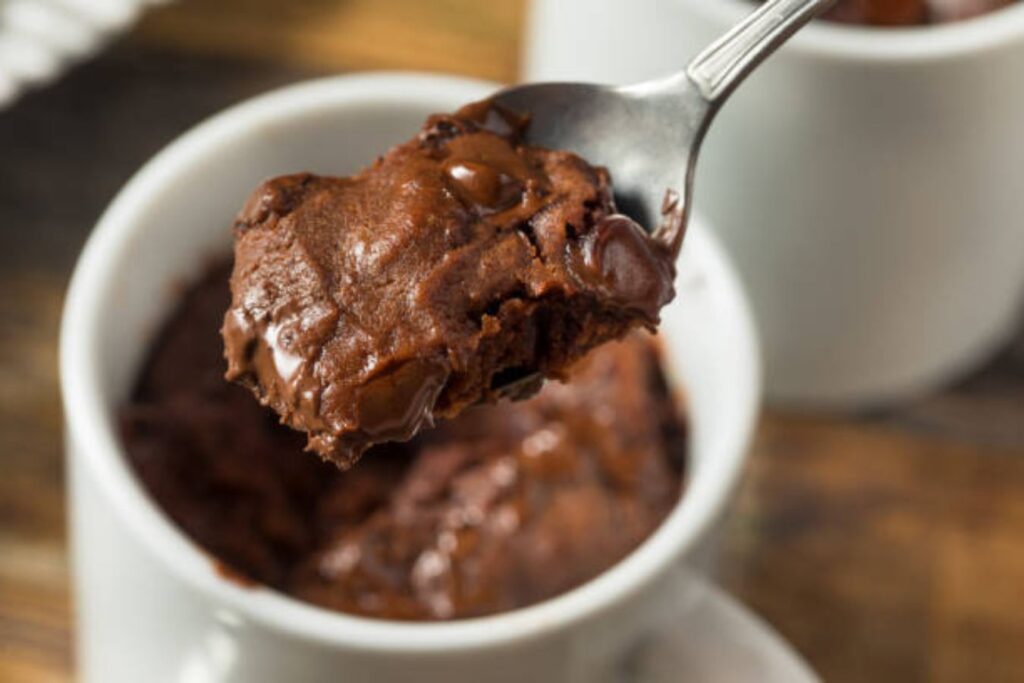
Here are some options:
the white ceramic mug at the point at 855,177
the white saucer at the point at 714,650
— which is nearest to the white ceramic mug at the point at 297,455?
the white saucer at the point at 714,650

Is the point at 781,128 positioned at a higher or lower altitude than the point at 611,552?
higher

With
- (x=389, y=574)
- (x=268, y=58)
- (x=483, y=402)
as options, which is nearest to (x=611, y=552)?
(x=389, y=574)

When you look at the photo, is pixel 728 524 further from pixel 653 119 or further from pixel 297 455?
pixel 653 119

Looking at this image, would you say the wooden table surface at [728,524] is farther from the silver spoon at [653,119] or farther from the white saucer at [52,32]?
the silver spoon at [653,119]

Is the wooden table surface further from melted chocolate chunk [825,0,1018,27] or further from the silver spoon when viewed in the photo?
the silver spoon

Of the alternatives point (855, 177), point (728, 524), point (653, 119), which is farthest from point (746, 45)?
point (728, 524)

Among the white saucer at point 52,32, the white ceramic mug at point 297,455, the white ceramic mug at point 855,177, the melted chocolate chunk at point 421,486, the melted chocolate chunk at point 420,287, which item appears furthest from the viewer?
the white saucer at point 52,32

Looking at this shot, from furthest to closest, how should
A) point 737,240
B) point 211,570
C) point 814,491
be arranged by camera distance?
point 814,491
point 737,240
point 211,570

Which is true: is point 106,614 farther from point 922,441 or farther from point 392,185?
point 922,441
